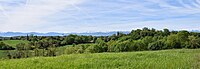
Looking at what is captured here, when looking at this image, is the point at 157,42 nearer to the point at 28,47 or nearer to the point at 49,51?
the point at 49,51

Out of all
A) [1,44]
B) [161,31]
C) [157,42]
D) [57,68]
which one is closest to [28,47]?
[1,44]

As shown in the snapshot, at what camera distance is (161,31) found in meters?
103

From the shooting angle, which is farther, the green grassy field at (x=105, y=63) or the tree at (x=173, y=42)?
the tree at (x=173, y=42)

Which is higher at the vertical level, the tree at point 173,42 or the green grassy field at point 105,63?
the green grassy field at point 105,63

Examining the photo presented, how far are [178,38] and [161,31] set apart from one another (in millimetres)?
25646

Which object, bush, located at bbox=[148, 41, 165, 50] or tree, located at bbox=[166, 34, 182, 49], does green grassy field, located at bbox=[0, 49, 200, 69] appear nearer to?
bush, located at bbox=[148, 41, 165, 50]

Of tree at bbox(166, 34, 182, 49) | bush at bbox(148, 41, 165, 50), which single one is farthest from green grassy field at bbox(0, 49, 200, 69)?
tree at bbox(166, 34, 182, 49)

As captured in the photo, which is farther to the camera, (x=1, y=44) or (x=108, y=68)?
(x=1, y=44)

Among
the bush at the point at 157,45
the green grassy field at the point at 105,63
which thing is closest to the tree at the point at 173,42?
the bush at the point at 157,45

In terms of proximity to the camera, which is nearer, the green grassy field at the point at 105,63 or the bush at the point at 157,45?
the green grassy field at the point at 105,63

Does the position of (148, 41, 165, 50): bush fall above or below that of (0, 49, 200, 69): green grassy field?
below

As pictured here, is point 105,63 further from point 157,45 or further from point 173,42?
point 173,42

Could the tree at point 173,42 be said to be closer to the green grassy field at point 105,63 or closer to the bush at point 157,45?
the bush at point 157,45

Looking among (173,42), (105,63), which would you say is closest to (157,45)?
(173,42)
